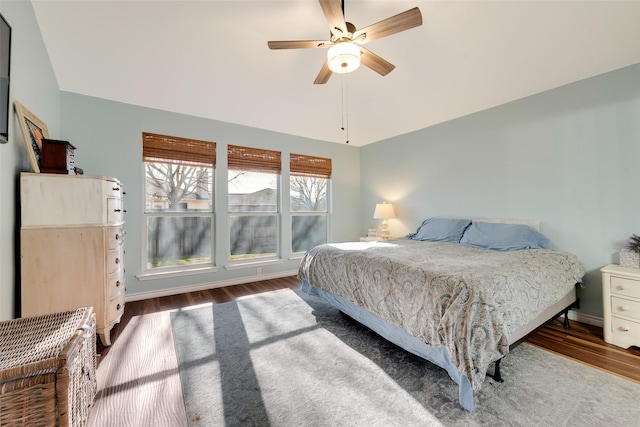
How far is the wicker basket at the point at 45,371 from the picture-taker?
2.97 ft

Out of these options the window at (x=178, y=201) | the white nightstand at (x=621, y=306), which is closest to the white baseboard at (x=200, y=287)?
the window at (x=178, y=201)

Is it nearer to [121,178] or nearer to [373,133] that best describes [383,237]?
[373,133]

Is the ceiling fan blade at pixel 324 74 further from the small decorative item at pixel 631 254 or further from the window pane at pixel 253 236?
the small decorative item at pixel 631 254

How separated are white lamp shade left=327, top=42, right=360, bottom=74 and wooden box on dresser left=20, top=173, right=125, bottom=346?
2077mm

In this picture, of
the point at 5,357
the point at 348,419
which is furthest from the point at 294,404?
the point at 5,357

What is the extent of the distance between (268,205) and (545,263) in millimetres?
3491

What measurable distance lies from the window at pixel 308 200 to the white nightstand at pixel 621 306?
3562mm

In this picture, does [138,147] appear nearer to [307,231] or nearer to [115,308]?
[115,308]

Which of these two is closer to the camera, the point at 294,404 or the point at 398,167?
the point at 294,404

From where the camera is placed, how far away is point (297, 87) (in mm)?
3197

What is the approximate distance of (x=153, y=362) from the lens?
1853 mm

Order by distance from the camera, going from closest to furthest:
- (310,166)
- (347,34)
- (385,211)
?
(347,34), (385,211), (310,166)

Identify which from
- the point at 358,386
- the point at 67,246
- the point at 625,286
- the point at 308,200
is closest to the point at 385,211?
the point at 308,200

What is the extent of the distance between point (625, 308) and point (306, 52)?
3.66m
